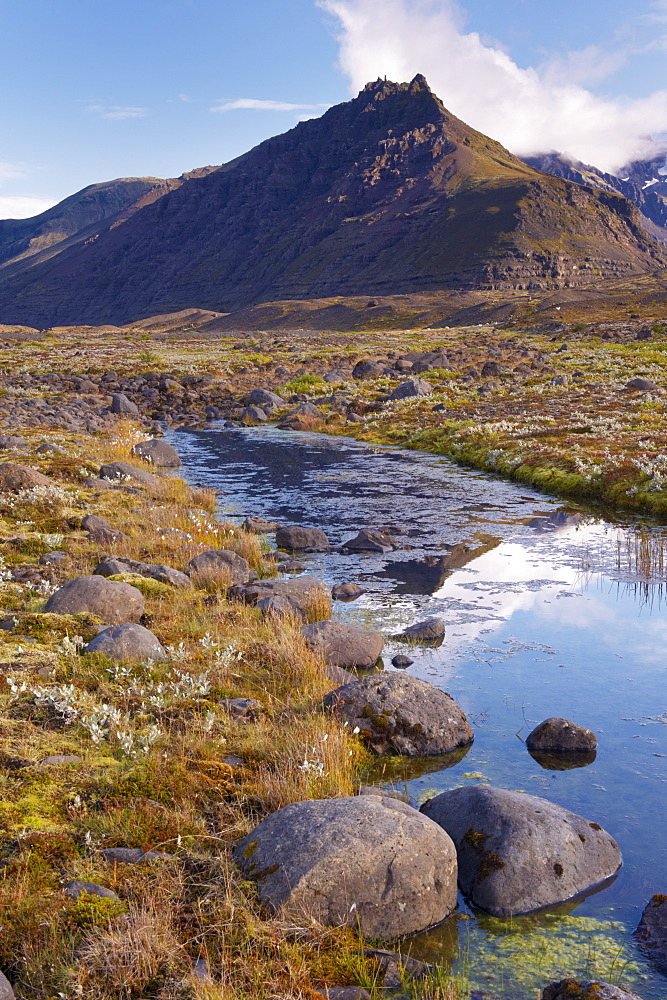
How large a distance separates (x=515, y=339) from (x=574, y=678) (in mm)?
83713

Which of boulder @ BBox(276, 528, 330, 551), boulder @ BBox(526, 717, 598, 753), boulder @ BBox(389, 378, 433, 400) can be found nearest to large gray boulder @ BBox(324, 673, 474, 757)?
boulder @ BBox(526, 717, 598, 753)

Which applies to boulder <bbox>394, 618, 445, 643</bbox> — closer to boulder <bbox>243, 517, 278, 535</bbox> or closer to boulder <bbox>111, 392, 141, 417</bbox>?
boulder <bbox>243, 517, 278, 535</bbox>

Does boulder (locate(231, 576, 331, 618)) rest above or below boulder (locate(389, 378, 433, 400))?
below

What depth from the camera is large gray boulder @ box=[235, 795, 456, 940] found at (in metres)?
5.48

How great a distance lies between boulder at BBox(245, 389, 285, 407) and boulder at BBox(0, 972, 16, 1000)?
45.4m

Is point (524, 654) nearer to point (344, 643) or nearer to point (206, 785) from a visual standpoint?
point (344, 643)

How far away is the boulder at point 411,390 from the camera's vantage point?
47.3m

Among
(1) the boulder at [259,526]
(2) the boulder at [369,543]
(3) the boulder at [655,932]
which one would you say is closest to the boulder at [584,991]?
(3) the boulder at [655,932]

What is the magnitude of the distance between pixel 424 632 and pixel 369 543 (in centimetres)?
577

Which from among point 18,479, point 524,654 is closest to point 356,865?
point 524,654

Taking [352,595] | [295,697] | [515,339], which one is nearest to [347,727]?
[295,697]

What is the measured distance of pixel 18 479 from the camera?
19.3m

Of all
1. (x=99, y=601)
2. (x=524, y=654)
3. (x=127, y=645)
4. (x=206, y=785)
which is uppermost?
(x=99, y=601)

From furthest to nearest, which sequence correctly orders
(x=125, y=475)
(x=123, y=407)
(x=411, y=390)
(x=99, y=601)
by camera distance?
(x=411, y=390)
(x=123, y=407)
(x=125, y=475)
(x=99, y=601)
